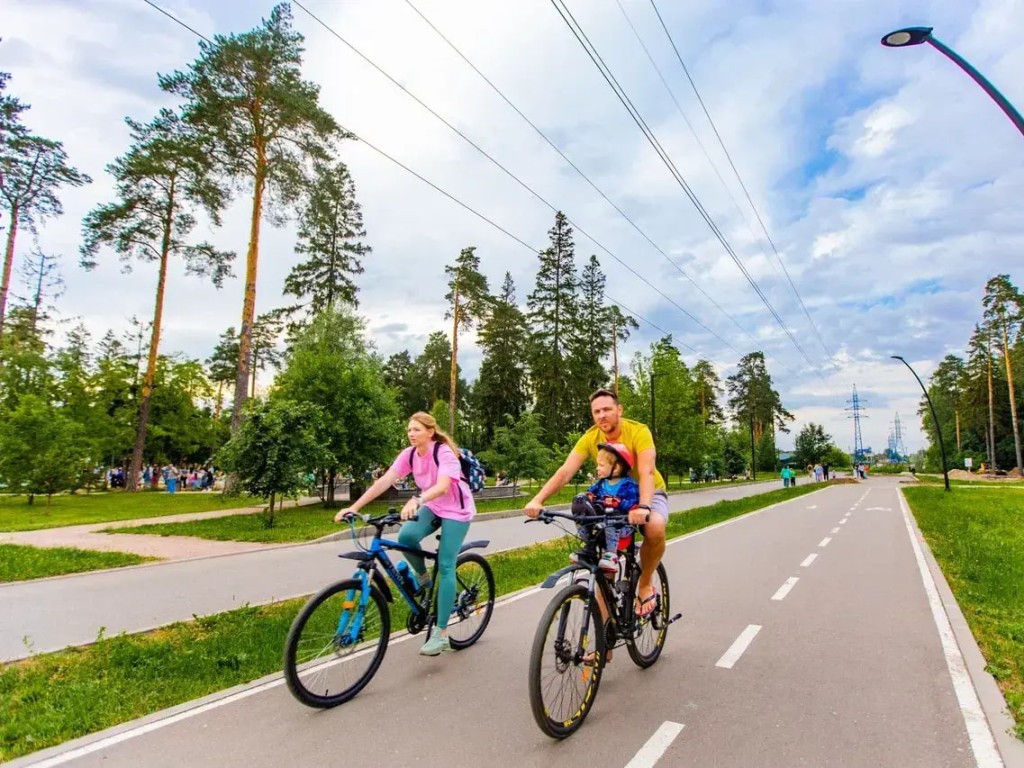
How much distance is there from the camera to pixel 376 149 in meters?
9.28

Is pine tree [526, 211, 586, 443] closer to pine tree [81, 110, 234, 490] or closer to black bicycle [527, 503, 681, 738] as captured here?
pine tree [81, 110, 234, 490]

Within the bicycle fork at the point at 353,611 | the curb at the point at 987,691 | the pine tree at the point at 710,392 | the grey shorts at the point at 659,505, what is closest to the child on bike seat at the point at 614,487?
the grey shorts at the point at 659,505

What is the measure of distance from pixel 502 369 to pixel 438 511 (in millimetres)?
51839

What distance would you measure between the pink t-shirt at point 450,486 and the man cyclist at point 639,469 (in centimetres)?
75

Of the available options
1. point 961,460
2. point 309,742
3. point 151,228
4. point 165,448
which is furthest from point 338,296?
point 961,460

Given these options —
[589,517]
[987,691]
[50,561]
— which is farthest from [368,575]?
[50,561]

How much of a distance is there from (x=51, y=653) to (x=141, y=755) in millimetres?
2702

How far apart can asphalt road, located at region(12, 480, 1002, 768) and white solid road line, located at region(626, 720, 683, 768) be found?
1 cm

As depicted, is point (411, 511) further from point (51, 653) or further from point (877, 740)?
point (51, 653)

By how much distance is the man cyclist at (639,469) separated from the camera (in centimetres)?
403

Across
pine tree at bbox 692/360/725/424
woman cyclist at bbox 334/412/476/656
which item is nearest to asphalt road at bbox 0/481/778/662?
woman cyclist at bbox 334/412/476/656

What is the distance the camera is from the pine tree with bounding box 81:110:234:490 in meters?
22.4

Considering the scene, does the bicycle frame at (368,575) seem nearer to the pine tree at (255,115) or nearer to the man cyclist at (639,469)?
the man cyclist at (639,469)

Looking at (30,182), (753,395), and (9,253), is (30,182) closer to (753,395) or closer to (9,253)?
(9,253)
